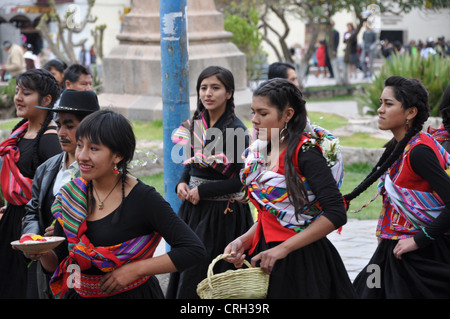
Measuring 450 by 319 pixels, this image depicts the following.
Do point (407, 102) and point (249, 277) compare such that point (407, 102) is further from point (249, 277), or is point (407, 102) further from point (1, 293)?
point (1, 293)

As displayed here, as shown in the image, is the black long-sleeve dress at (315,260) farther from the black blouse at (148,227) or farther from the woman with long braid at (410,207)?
the black blouse at (148,227)

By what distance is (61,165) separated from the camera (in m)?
4.57

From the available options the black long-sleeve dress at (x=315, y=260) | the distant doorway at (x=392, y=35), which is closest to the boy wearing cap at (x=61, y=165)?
the black long-sleeve dress at (x=315, y=260)

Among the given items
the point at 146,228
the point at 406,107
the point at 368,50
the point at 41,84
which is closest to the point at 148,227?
the point at 146,228

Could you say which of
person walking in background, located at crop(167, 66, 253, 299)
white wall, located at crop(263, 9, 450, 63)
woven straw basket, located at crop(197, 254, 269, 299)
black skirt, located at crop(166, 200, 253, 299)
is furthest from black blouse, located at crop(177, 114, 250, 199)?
white wall, located at crop(263, 9, 450, 63)

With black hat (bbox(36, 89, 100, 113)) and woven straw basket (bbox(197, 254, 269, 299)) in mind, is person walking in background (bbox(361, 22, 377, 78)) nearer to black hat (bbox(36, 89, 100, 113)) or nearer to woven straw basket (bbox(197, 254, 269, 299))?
black hat (bbox(36, 89, 100, 113))

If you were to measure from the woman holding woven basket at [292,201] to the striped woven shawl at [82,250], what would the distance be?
25.9 inches

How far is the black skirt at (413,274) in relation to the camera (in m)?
4.50

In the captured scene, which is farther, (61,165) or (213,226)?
(213,226)

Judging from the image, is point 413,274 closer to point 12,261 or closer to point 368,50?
point 12,261

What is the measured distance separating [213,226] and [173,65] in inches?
50.6

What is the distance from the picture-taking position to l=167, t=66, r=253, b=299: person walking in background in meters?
5.75

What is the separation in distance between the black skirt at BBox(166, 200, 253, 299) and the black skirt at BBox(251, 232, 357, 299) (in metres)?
1.66

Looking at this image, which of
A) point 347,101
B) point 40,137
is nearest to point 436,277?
point 40,137
